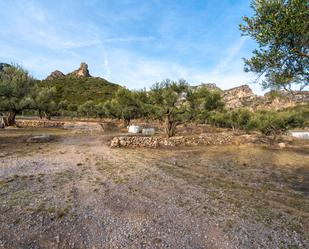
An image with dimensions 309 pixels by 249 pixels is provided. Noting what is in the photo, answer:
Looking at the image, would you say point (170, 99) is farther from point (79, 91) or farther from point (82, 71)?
point (82, 71)

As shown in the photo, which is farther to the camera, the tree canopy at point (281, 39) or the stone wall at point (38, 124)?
the stone wall at point (38, 124)

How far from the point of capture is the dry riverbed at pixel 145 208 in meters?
4.88

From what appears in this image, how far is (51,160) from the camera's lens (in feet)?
41.7

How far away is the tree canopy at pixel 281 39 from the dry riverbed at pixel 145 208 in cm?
489

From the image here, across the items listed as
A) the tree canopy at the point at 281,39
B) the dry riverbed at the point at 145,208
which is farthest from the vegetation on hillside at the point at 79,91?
the tree canopy at the point at 281,39

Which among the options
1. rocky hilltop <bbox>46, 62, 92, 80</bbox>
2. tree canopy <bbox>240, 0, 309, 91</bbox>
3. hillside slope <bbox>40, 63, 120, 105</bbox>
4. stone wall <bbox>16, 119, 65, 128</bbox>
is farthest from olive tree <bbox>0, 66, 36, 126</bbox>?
rocky hilltop <bbox>46, 62, 92, 80</bbox>

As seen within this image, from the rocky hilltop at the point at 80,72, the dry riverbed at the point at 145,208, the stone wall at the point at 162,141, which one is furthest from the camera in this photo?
the rocky hilltop at the point at 80,72

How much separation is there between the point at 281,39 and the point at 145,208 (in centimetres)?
740

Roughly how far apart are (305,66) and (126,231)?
8497 millimetres

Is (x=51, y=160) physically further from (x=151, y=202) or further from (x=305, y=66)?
(x=305, y=66)

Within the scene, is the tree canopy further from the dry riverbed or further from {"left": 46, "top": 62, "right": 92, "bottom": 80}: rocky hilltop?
{"left": 46, "top": 62, "right": 92, "bottom": 80}: rocky hilltop

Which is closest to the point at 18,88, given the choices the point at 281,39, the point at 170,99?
the point at 170,99

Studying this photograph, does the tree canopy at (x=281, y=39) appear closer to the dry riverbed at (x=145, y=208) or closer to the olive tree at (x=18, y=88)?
the dry riverbed at (x=145, y=208)

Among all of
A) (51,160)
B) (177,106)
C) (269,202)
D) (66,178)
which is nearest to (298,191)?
(269,202)
